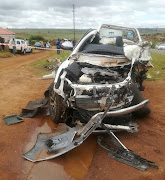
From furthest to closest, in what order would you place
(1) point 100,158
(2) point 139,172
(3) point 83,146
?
1. (3) point 83,146
2. (1) point 100,158
3. (2) point 139,172

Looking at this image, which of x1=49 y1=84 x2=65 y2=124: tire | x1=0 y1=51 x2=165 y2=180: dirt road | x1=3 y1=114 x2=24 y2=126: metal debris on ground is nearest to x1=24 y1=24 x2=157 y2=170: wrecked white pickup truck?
x1=49 y1=84 x2=65 y2=124: tire

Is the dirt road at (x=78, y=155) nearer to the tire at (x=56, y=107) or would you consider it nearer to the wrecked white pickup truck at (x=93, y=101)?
the wrecked white pickup truck at (x=93, y=101)

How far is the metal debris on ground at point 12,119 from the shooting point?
4.90m

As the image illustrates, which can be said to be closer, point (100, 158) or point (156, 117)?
point (100, 158)

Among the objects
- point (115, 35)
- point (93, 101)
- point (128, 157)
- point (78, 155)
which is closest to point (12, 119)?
point (78, 155)

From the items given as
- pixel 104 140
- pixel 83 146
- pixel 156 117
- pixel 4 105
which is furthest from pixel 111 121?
pixel 4 105

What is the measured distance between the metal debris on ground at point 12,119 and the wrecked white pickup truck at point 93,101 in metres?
0.92

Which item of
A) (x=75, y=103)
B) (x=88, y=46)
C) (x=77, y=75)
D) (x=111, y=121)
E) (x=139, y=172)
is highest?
(x=88, y=46)

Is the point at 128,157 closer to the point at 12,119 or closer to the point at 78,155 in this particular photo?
the point at 78,155

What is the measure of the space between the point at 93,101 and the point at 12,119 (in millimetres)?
2418

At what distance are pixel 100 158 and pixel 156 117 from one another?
2.42 meters

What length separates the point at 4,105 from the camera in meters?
6.04

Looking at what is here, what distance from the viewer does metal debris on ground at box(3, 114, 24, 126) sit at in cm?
490

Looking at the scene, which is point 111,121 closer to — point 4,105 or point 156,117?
point 156,117
